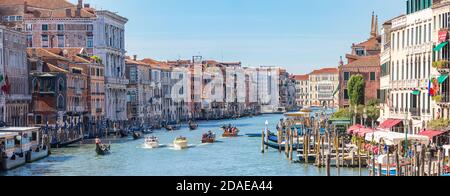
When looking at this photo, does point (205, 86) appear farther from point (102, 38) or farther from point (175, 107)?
point (102, 38)

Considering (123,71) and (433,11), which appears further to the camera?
(123,71)

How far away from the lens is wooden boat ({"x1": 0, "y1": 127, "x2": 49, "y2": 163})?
17766mm

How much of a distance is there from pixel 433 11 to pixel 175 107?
33226 millimetres

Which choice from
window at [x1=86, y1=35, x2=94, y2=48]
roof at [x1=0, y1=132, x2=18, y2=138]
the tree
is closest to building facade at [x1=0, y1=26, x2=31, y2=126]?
→ roof at [x1=0, y1=132, x2=18, y2=138]

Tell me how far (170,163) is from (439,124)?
563 cm

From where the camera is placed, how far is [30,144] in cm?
1862

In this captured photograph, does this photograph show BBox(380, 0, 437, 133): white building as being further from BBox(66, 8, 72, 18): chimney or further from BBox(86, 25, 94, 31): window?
BBox(66, 8, 72, 18): chimney

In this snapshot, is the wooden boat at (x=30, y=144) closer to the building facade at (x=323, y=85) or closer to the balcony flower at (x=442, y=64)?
the balcony flower at (x=442, y=64)

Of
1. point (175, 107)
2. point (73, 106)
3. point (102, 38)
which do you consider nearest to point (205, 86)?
point (175, 107)

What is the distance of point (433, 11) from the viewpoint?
1552 cm

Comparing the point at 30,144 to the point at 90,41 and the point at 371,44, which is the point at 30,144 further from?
the point at 371,44

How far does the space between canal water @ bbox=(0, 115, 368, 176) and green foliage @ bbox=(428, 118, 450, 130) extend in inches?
51.9

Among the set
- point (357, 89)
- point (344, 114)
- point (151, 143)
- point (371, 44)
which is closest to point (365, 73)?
point (357, 89)

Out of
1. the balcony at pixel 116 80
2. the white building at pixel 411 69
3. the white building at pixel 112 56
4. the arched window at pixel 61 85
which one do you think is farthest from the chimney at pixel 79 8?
the white building at pixel 411 69
